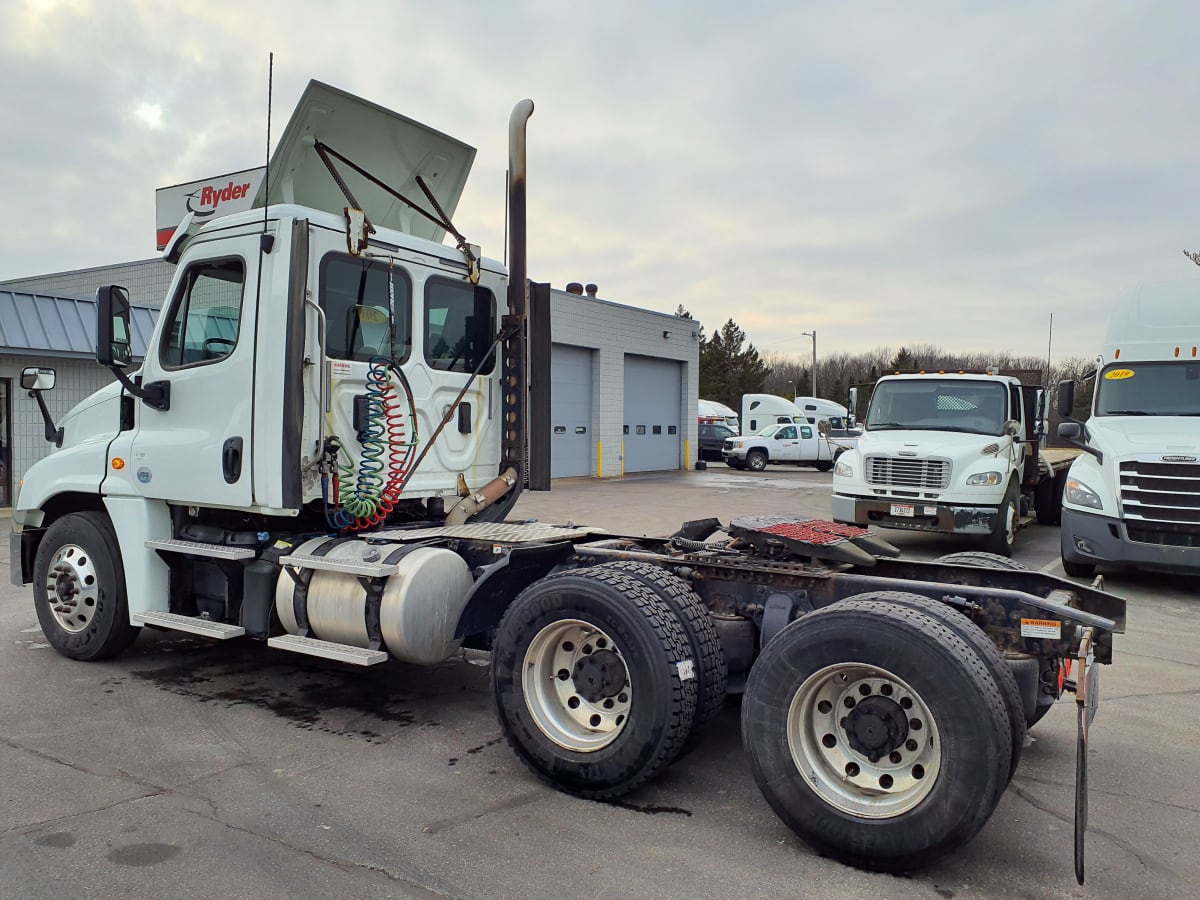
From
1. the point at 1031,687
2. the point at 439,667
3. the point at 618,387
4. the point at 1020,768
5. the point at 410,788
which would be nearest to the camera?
the point at 1031,687

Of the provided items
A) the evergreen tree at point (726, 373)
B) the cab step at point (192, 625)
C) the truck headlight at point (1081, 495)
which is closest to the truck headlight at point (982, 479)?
the truck headlight at point (1081, 495)

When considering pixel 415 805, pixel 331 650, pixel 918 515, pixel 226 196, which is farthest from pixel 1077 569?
pixel 226 196

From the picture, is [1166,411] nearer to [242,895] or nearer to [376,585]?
[376,585]

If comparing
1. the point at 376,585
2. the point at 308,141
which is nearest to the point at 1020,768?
the point at 376,585

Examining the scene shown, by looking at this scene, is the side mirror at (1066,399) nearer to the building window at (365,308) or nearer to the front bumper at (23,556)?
the building window at (365,308)

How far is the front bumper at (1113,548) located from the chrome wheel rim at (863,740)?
713 cm

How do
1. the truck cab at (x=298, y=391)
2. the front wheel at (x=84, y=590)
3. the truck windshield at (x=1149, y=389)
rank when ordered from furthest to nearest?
the truck windshield at (x=1149, y=389), the front wheel at (x=84, y=590), the truck cab at (x=298, y=391)

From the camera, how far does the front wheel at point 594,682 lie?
396cm

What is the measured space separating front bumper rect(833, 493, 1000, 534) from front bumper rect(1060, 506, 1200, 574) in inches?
59.3

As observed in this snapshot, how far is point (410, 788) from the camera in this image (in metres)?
4.27

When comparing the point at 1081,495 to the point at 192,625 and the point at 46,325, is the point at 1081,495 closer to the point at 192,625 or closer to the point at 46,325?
the point at 192,625

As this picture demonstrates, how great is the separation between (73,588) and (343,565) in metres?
2.40

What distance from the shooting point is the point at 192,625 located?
5.66m

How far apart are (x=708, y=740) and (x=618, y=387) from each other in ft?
77.6
